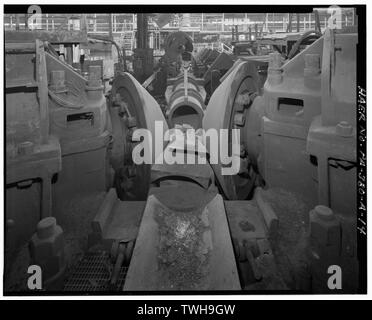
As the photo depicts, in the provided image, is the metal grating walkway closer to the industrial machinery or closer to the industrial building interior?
the industrial building interior

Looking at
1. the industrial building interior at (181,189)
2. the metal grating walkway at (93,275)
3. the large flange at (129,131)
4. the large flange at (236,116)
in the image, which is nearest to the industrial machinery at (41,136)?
the industrial building interior at (181,189)

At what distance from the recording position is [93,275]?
7.87 feet

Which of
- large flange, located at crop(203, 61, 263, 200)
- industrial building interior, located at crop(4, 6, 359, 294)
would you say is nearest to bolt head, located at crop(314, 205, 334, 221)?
industrial building interior, located at crop(4, 6, 359, 294)

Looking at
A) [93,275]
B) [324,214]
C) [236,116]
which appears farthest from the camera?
[236,116]

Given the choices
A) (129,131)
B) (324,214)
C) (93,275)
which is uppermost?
(129,131)

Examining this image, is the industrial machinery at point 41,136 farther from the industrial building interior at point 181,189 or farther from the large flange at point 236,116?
the large flange at point 236,116

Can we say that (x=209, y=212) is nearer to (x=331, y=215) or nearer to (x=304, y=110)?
(x=331, y=215)

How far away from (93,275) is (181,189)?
983 millimetres

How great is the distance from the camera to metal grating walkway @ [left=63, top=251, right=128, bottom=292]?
2.30 meters

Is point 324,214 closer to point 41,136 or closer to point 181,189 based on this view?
point 181,189

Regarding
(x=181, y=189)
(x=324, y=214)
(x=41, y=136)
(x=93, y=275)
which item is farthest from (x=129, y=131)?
(x=324, y=214)

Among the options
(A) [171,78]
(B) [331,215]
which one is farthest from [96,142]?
(A) [171,78]

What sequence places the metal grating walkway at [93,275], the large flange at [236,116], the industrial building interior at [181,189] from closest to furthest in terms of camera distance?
the industrial building interior at [181,189]
the metal grating walkway at [93,275]
the large flange at [236,116]

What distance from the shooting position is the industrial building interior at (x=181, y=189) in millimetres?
2180
